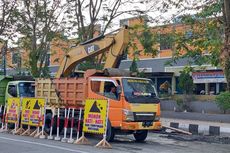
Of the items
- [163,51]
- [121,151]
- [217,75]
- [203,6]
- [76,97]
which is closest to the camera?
[121,151]

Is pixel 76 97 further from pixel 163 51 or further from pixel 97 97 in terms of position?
pixel 163 51

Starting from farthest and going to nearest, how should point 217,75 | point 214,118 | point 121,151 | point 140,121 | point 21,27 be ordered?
1. point 217,75
2. point 21,27
3. point 214,118
4. point 140,121
5. point 121,151

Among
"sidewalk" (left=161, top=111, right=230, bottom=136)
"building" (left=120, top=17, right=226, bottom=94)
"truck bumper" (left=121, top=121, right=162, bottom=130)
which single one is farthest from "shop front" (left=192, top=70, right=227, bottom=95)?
"truck bumper" (left=121, top=121, right=162, bottom=130)

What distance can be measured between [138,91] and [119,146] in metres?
2.19

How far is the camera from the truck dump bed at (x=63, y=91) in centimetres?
1773

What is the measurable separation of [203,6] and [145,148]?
830 cm

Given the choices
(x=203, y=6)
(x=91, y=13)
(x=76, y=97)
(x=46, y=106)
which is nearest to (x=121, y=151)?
(x=76, y=97)

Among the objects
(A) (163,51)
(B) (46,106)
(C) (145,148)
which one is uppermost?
(A) (163,51)

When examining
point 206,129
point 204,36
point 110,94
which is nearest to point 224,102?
point 206,129

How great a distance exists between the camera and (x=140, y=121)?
16.0 meters

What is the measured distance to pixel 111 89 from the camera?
1658 centimetres

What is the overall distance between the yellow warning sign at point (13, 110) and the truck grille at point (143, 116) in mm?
5556

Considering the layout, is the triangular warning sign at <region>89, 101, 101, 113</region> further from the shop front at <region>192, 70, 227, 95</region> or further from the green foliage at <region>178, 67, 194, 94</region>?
the shop front at <region>192, 70, 227, 95</region>

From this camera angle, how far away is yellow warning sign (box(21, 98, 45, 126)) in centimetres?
1791
